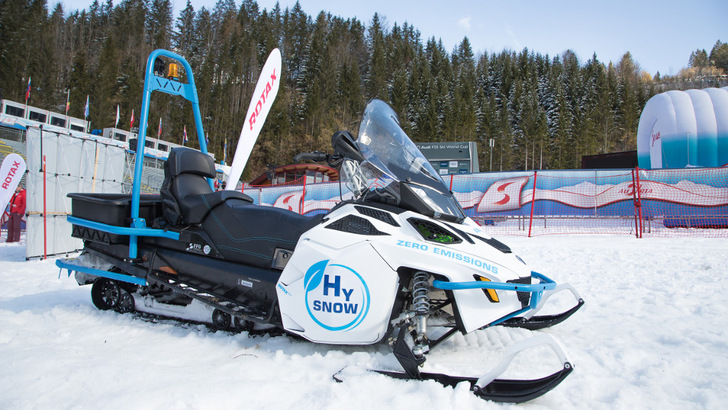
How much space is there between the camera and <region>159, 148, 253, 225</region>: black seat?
9.95 feet

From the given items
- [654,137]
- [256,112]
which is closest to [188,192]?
[256,112]

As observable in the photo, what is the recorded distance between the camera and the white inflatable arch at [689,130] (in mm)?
14227

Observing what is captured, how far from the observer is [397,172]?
2367mm

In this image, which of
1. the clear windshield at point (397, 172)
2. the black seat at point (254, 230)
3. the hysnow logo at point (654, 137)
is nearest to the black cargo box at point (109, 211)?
the black seat at point (254, 230)

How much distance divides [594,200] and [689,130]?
6.85m

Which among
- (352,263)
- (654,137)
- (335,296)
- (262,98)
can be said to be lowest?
(335,296)

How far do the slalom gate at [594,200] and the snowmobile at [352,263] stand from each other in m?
7.65

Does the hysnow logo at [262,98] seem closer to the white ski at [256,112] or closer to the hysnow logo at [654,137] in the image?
the white ski at [256,112]

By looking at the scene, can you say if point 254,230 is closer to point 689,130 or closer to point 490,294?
point 490,294

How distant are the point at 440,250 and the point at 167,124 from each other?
5173 cm

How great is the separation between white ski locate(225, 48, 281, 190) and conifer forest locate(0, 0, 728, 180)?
1427 inches

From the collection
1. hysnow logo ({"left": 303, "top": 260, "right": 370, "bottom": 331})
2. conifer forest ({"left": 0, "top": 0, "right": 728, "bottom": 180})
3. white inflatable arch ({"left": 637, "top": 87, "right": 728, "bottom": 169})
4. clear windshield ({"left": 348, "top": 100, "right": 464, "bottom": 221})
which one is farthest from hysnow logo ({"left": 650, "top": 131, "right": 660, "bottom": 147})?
A: conifer forest ({"left": 0, "top": 0, "right": 728, "bottom": 180})

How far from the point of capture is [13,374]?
2031 millimetres

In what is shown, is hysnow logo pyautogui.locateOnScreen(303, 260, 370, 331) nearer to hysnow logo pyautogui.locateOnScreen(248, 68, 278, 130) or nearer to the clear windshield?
the clear windshield
